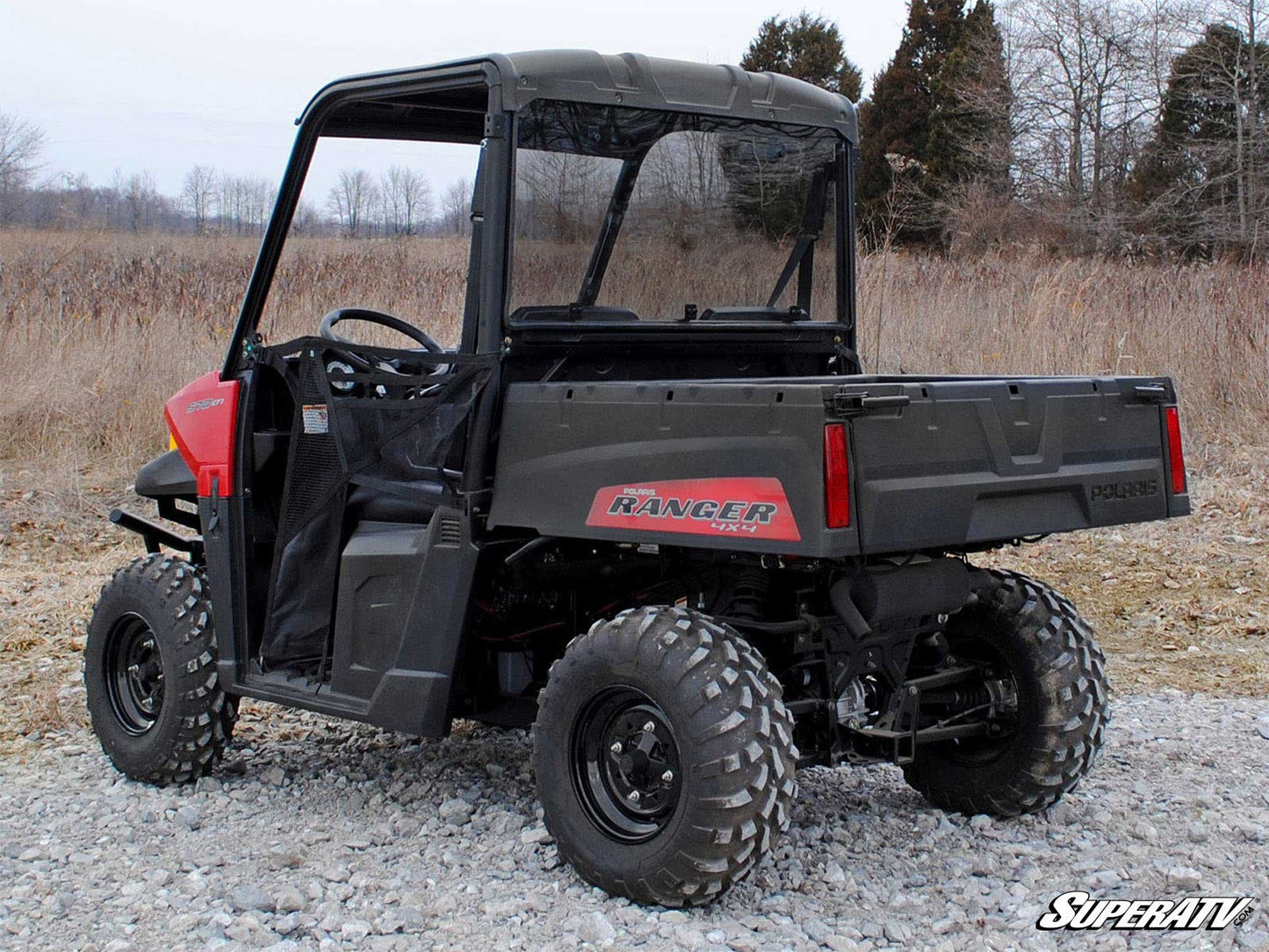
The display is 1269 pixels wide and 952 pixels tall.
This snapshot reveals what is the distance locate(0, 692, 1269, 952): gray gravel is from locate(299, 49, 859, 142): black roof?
2.05 meters

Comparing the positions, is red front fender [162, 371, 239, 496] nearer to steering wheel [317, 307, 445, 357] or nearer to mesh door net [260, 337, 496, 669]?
mesh door net [260, 337, 496, 669]

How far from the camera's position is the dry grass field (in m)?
6.80

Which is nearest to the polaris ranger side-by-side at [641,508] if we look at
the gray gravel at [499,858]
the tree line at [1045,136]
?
the gray gravel at [499,858]

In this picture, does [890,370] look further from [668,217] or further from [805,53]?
[805,53]

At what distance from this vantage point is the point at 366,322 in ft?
16.3

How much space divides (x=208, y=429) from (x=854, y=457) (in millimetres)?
2306

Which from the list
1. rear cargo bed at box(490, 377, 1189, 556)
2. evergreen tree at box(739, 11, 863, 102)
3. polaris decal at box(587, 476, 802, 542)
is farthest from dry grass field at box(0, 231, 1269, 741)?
evergreen tree at box(739, 11, 863, 102)

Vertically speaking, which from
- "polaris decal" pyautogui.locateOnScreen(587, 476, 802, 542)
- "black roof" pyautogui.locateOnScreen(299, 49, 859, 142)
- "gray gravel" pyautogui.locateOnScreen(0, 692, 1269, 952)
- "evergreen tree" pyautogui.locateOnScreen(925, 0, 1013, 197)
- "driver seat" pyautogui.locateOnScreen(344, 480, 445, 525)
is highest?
"evergreen tree" pyautogui.locateOnScreen(925, 0, 1013, 197)

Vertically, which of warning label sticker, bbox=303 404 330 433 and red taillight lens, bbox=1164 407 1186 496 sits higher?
warning label sticker, bbox=303 404 330 433

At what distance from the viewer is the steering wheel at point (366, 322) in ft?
14.6

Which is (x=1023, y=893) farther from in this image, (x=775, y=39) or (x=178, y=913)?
(x=775, y=39)

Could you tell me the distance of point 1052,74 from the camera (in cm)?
2736
